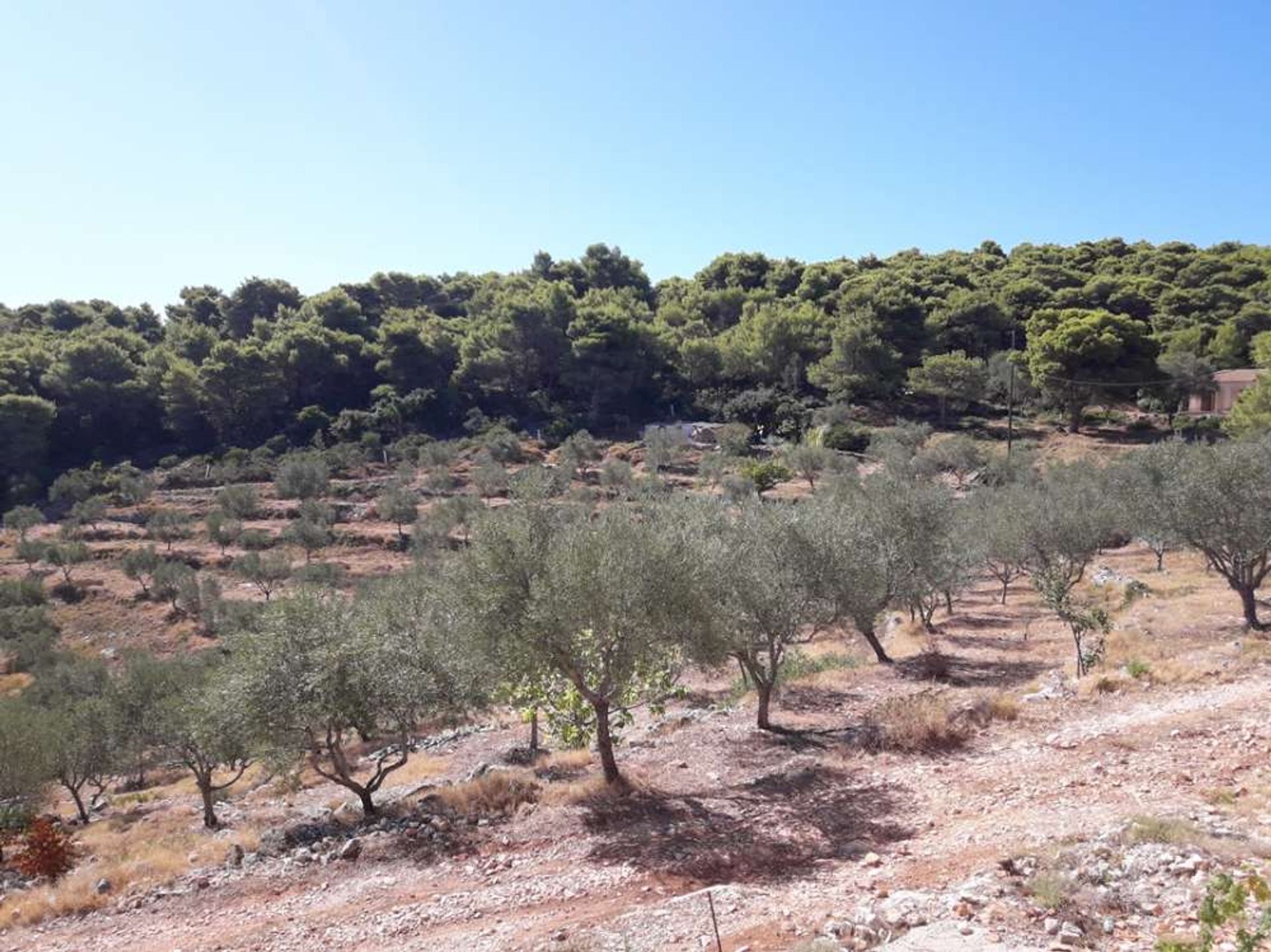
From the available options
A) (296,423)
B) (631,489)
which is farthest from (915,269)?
(296,423)

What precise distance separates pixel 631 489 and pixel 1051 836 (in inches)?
1667

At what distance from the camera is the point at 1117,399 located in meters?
58.5

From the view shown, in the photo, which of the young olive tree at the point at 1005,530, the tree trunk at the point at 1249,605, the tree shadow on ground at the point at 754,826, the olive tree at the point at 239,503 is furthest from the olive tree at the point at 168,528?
the tree trunk at the point at 1249,605

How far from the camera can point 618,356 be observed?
75.4 metres

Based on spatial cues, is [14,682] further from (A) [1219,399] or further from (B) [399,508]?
(A) [1219,399]

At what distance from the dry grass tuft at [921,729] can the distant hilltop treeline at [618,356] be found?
49.3 m

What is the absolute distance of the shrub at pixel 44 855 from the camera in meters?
16.2

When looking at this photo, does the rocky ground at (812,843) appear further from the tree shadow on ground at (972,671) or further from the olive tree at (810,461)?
the olive tree at (810,461)

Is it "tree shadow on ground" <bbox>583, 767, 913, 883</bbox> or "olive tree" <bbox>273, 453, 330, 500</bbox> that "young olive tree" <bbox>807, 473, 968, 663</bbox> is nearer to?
"tree shadow on ground" <bbox>583, 767, 913, 883</bbox>

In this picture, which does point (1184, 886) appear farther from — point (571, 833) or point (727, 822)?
point (571, 833)

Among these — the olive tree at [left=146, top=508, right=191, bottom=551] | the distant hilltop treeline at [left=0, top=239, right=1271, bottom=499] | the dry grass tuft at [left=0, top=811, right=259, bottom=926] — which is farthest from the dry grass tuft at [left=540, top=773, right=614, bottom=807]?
the distant hilltop treeline at [left=0, top=239, right=1271, bottom=499]

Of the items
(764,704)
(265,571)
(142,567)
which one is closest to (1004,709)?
(764,704)

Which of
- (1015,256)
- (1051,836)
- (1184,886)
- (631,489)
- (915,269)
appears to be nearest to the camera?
(1184,886)

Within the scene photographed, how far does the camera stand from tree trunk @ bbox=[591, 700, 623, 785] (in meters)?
14.1
